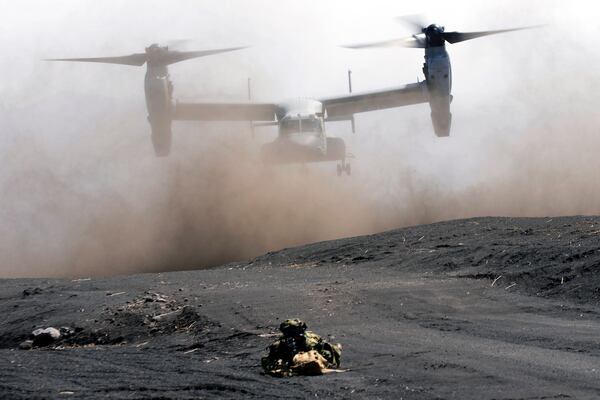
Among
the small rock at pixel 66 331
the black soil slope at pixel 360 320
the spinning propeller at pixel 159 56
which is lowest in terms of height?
the small rock at pixel 66 331

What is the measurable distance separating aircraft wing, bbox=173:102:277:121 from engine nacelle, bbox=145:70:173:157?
60cm

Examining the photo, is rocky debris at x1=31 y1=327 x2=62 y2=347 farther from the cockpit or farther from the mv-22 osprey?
the cockpit

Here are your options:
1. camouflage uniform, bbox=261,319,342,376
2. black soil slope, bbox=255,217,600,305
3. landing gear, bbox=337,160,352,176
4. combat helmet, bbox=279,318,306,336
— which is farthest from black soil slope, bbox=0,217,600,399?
landing gear, bbox=337,160,352,176

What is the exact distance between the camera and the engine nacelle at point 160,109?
3066 centimetres

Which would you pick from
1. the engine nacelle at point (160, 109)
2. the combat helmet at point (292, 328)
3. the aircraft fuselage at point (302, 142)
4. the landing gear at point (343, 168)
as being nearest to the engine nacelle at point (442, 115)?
the aircraft fuselage at point (302, 142)

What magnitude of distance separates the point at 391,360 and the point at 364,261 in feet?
31.1

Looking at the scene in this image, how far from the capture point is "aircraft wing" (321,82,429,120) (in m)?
31.8

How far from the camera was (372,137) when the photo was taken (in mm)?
37625

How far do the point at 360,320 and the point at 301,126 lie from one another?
58.5ft

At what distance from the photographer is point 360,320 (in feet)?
42.6

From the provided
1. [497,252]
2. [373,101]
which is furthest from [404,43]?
[497,252]

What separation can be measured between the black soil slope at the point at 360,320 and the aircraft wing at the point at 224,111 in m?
11.0

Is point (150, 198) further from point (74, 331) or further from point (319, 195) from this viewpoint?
point (74, 331)

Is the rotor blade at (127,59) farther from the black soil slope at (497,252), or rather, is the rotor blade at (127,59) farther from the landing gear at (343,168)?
the black soil slope at (497,252)
